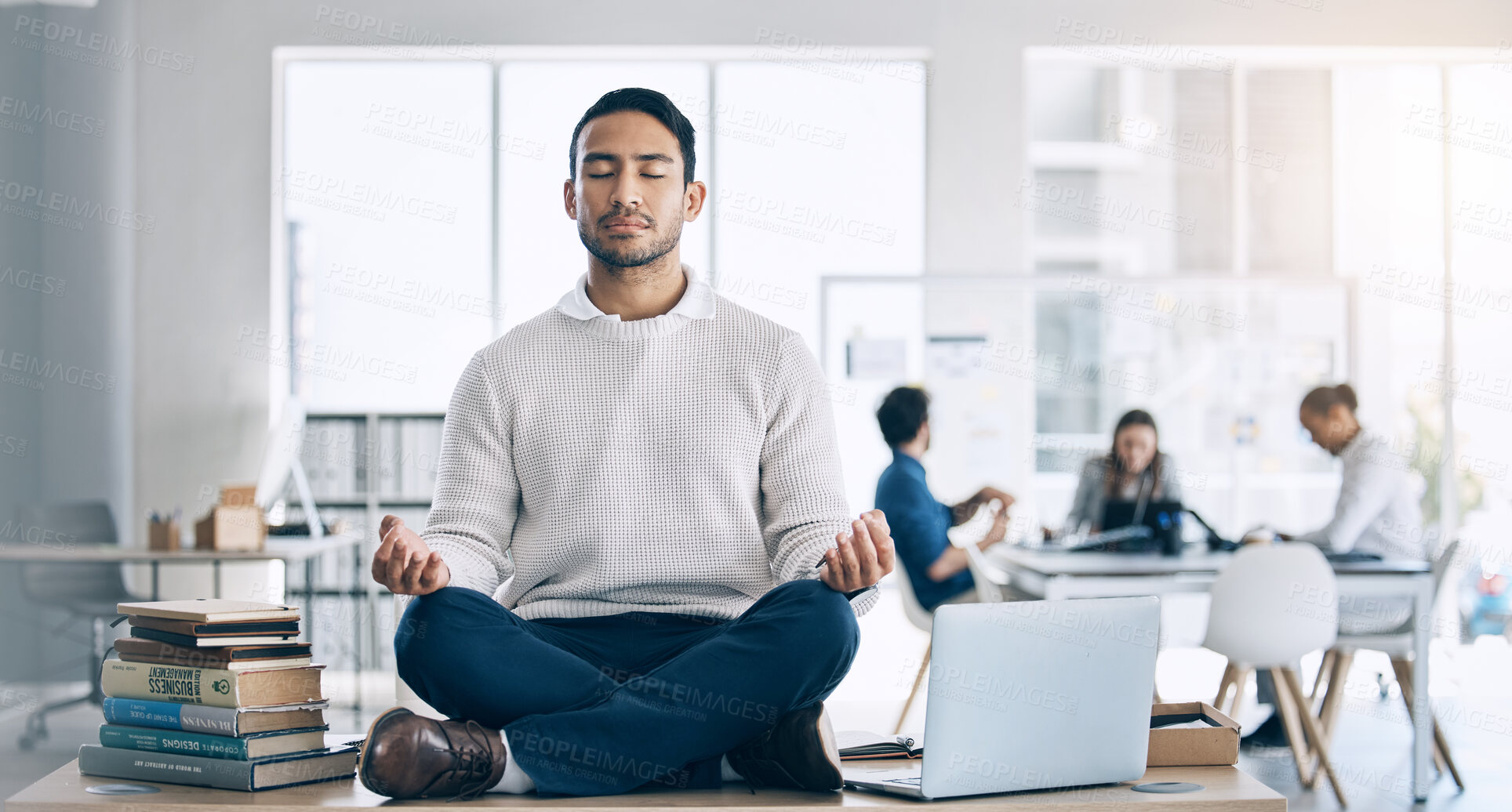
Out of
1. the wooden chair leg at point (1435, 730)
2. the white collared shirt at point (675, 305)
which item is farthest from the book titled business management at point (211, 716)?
the wooden chair leg at point (1435, 730)

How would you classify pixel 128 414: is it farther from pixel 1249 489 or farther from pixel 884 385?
pixel 1249 489

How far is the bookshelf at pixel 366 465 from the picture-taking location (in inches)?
205

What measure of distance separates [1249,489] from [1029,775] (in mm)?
4286

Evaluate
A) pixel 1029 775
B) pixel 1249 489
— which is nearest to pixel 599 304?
pixel 1029 775

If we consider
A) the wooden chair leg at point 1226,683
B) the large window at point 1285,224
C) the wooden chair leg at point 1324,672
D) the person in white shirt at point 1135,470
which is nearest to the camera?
the wooden chair leg at point 1226,683

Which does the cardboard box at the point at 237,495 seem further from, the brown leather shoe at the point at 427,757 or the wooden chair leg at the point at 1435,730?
the wooden chair leg at the point at 1435,730

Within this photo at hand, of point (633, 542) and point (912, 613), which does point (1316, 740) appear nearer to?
point (912, 613)

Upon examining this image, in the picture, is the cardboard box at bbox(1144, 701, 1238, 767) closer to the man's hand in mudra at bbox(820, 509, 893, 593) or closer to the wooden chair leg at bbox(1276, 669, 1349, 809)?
the man's hand in mudra at bbox(820, 509, 893, 593)

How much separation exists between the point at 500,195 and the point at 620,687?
4420mm

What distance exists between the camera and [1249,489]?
5.45m

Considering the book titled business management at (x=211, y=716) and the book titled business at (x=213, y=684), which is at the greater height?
the book titled business at (x=213, y=684)

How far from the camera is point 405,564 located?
5.18 ft

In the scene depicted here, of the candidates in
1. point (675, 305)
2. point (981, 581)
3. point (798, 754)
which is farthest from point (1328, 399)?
point (798, 754)

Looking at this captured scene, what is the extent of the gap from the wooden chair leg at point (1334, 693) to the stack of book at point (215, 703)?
3054 mm
